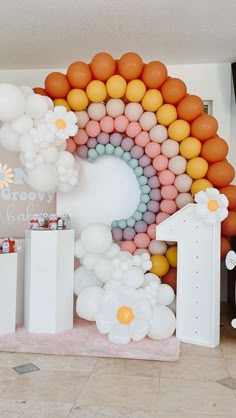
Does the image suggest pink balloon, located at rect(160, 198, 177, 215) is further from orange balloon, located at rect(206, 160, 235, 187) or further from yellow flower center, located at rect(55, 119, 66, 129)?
yellow flower center, located at rect(55, 119, 66, 129)

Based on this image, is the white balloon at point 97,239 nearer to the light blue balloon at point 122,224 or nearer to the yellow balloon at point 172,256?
the light blue balloon at point 122,224

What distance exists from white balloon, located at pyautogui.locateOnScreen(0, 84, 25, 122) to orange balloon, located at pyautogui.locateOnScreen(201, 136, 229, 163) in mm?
1364

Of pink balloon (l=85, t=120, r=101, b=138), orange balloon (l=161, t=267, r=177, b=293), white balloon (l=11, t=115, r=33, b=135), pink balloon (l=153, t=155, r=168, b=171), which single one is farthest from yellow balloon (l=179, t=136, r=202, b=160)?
white balloon (l=11, t=115, r=33, b=135)

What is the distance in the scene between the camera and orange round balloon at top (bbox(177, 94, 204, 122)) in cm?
323

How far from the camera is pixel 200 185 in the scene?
128 inches

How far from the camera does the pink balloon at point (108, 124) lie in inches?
134

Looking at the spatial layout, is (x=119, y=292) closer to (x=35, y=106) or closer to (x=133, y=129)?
(x=133, y=129)

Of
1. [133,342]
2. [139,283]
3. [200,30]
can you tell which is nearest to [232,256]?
[139,283]

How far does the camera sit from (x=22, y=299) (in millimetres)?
3418

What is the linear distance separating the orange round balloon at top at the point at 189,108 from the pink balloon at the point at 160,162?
1.10 feet

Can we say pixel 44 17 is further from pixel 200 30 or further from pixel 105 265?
pixel 105 265

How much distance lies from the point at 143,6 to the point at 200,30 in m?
0.60

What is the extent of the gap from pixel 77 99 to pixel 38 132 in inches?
17.9

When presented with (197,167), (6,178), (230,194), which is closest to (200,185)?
(197,167)
